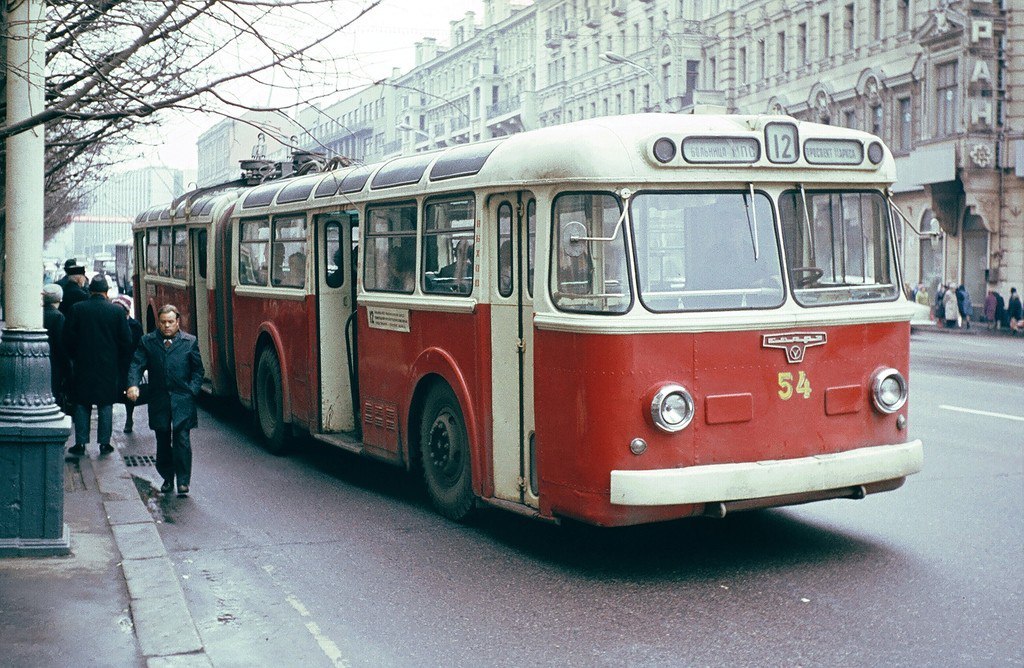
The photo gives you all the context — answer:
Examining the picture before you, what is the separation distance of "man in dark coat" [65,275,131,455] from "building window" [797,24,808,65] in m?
44.0

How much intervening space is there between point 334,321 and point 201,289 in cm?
544

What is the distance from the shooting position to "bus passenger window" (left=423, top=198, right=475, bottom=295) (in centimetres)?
883

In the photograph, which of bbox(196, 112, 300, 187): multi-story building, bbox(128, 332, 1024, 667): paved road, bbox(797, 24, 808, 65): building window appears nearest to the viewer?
bbox(128, 332, 1024, 667): paved road

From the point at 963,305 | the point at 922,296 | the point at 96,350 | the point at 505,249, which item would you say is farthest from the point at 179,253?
the point at 922,296

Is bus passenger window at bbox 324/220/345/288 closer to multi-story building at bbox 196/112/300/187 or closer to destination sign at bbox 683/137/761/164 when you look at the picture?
multi-story building at bbox 196/112/300/187

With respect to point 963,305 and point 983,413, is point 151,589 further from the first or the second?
point 963,305

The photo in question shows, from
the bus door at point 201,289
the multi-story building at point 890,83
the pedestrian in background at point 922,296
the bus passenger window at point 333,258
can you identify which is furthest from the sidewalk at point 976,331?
the bus passenger window at point 333,258

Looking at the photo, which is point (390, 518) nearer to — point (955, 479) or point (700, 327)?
point (700, 327)

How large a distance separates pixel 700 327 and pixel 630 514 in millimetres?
1125

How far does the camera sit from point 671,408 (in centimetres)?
746

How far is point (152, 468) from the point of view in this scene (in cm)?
1234

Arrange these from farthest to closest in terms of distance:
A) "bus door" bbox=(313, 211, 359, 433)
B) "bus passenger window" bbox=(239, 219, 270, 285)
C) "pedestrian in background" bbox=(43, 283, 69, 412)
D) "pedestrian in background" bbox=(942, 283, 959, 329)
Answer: "pedestrian in background" bbox=(942, 283, 959, 329), "bus passenger window" bbox=(239, 219, 270, 285), "pedestrian in background" bbox=(43, 283, 69, 412), "bus door" bbox=(313, 211, 359, 433)

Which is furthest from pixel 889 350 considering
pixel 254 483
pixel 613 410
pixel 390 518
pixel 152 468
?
pixel 152 468

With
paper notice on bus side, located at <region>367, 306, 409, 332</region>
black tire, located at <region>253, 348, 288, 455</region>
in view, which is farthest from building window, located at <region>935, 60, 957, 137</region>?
paper notice on bus side, located at <region>367, 306, 409, 332</region>
